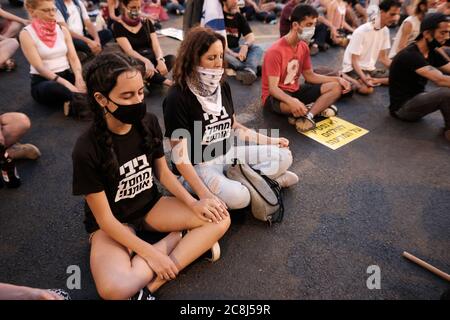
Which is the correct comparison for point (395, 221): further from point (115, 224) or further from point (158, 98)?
point (158, 98)

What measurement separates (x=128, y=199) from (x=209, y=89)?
32.9 inches

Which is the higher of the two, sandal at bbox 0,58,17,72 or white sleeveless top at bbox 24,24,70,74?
white sleeveless top at bbox 24,24,70,74

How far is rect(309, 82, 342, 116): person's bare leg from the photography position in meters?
3.37

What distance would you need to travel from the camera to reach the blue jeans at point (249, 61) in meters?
4.31

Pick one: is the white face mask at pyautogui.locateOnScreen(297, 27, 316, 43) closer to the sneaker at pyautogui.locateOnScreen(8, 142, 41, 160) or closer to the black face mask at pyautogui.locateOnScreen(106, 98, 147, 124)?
the black face mask at pyautogui.locateOnScreen(106, 98, 147, 124)

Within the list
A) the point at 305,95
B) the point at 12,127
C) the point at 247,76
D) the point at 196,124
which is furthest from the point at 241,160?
the point at 247,76

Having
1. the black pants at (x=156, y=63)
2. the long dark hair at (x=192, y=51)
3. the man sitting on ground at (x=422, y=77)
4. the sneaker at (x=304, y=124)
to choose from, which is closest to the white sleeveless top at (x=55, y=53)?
the black pants at (x=156, y=63)

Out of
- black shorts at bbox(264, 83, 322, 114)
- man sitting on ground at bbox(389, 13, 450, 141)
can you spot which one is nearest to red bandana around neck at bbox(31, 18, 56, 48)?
black shorts at bbox(264, 83, 322, 114)

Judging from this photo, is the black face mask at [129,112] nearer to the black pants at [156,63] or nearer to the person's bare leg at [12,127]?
the person's bare leg at [12,127]

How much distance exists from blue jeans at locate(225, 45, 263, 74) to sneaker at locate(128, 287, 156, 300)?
323 centimetres

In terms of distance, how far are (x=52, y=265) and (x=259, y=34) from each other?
5277 millimetres

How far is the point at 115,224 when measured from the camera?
1661 millimetres
